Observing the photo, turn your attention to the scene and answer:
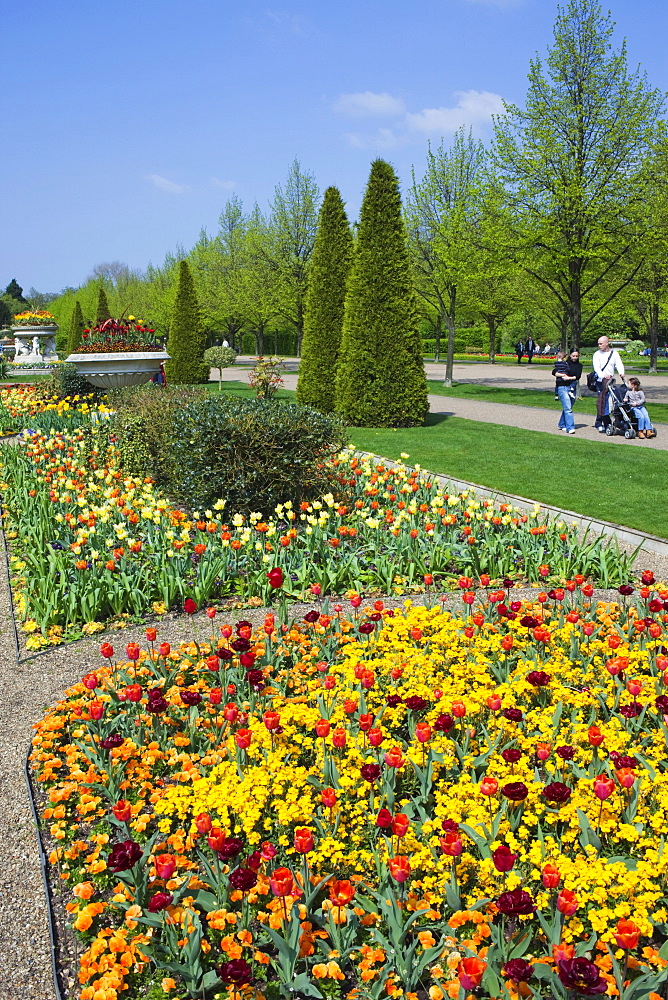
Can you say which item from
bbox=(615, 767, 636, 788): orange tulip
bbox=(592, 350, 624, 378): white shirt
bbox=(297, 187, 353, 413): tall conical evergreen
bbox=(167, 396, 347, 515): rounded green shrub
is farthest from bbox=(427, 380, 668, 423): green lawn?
bbox=(615, 767, 636, 788): orange tulip

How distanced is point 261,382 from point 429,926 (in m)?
17.0

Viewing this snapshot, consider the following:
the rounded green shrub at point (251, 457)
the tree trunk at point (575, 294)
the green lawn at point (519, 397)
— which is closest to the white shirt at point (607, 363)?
the green lawn at point (519, 397)

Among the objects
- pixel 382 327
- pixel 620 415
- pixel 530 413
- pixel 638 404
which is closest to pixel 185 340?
pixel 382 327

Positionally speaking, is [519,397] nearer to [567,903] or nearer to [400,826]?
[400,826]

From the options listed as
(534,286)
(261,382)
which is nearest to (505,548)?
(261,382)

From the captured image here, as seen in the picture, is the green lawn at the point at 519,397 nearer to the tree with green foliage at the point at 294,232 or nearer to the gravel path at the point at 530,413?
the gravel path at the point at 530,413

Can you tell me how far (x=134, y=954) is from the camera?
240cm

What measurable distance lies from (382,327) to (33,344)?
103 ft

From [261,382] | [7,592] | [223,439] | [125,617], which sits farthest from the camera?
[261,382]

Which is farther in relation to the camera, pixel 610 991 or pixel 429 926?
pixel 429 926

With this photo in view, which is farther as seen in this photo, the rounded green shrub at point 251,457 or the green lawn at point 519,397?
the green lawn at point 519,397

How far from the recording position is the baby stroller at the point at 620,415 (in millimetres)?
13367

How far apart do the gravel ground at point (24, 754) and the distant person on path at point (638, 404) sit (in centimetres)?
748

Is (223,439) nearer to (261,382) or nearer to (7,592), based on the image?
(7,592)
